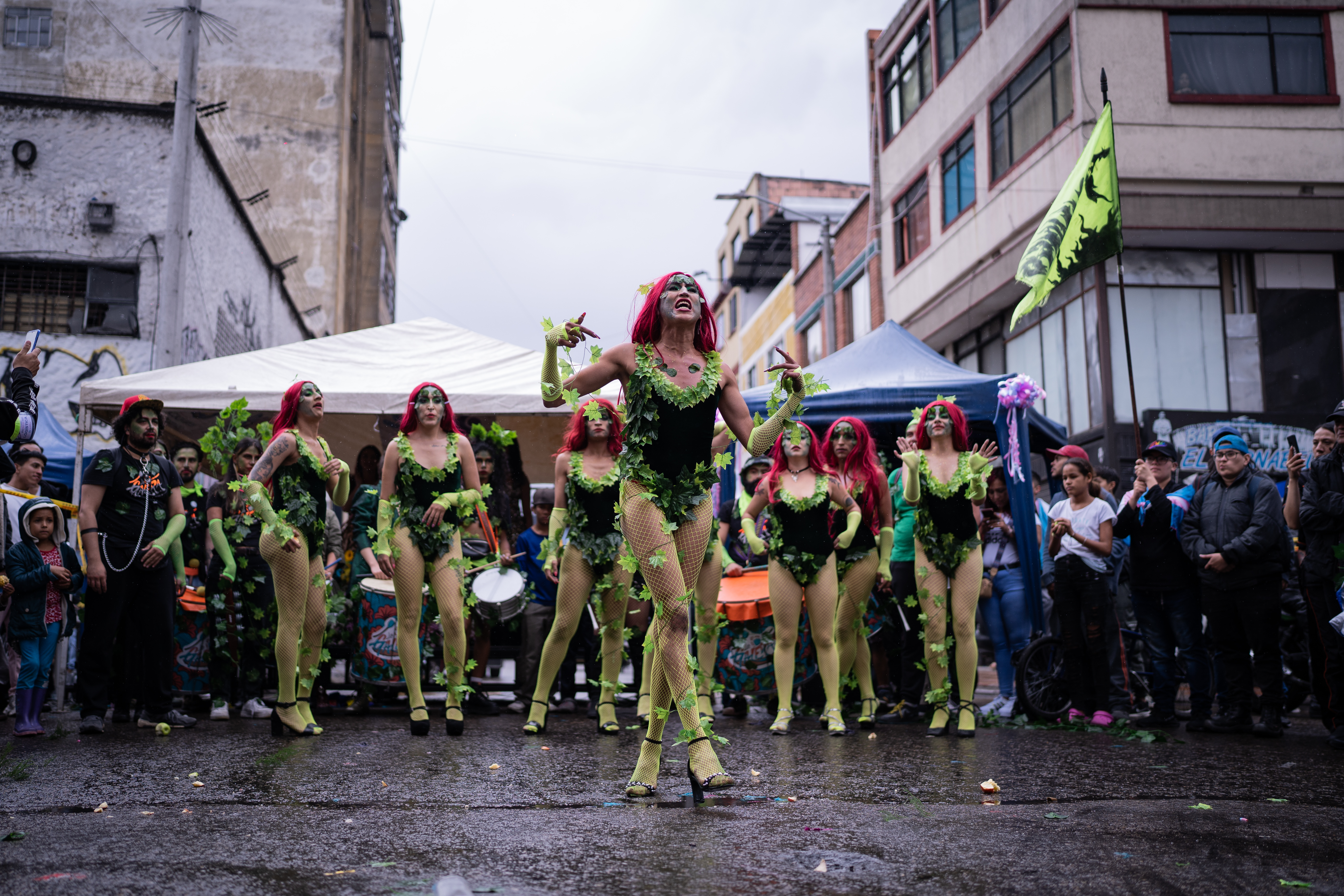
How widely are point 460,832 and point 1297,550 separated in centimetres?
885

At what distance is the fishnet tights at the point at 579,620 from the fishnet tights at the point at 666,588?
8.48ft

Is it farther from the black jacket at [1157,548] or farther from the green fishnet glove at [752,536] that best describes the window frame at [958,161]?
the green fishnet glove at [752,536]

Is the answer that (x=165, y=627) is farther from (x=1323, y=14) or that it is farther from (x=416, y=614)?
(x=1323, y=14)

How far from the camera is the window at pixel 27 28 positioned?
28438 millimetres

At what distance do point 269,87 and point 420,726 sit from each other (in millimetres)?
31333

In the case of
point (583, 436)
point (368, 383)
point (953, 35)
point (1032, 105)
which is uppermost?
point (953, 35)

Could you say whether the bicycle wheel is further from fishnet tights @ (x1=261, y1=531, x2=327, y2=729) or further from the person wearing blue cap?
fishnet tights @ (x1=261, y1=531, x2=327, y2=729)

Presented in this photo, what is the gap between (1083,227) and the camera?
10250mm

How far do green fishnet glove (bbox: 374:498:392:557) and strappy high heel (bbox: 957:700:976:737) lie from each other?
13.1 feet

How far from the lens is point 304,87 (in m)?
34.2

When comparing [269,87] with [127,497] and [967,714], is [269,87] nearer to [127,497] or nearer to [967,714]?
[127,497]

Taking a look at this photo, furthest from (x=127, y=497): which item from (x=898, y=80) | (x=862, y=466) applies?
(x=898, y=80)

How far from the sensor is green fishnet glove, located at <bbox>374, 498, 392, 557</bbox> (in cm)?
746

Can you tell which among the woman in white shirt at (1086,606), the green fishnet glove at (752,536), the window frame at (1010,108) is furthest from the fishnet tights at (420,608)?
the window frame at (1010,108)
